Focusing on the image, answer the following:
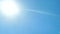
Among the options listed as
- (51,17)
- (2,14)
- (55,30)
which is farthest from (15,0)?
(55,30)

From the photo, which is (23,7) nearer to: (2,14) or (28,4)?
(28,4)

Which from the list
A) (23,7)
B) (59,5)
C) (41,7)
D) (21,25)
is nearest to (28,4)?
(23,7)

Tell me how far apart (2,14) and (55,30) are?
79cm

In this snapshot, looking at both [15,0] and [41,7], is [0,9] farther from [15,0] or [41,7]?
[41,7]

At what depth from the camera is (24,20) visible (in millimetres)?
1342

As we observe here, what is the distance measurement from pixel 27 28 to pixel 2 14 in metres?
0.41

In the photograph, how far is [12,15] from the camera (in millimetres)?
1348

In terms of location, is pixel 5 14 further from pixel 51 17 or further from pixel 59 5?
pixel 59 5

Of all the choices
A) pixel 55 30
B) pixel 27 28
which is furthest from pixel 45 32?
pixel 27 28

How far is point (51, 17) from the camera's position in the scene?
4.41 ft

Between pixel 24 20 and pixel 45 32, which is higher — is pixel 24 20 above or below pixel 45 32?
above

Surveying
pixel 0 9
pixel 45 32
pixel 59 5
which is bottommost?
pixel 45 32

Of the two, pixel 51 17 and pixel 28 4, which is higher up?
pixel 28 4

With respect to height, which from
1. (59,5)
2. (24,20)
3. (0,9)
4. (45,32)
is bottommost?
(45,32)
